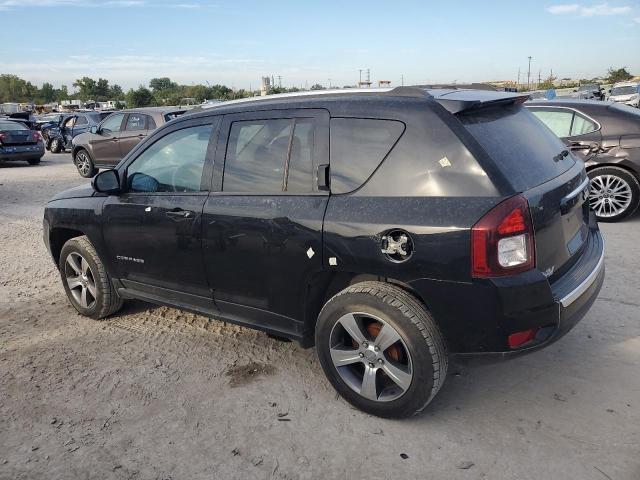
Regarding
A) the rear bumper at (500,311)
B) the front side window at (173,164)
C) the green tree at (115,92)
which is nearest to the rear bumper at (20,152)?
the front side window at (173,164)

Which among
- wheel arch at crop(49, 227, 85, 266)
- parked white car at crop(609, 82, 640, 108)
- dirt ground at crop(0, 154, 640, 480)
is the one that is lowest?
dirt ground at crop(0, 154, 640, 480)

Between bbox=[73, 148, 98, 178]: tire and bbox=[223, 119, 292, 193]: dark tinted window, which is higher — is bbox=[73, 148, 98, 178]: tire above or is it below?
below

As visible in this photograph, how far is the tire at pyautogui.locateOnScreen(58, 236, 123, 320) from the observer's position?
4.29 metres

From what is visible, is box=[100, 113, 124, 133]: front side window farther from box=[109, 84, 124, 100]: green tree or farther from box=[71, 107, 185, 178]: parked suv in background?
box=[109, 84, 124, 100]: green tree

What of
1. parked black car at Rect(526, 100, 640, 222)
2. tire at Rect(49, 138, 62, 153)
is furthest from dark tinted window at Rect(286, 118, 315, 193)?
tire at Rect(49, 138, 62, 153)

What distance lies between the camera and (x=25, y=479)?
2.57m

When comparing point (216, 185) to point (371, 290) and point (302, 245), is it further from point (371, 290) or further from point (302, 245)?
point (371, 290)

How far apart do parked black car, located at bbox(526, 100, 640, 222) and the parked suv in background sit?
8.49 meters

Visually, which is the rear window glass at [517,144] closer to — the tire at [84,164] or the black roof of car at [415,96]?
the black roof of car at [415,96]

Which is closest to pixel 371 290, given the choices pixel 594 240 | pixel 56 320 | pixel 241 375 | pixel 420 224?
pixel 420 224

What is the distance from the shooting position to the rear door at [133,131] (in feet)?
40.8

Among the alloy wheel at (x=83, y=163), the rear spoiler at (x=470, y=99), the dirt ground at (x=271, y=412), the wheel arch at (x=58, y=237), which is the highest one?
the rear spoiler at (x=470, y=99)

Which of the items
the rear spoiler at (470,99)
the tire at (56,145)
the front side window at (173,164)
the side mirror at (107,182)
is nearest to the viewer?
the rear spoiler at (470,99)

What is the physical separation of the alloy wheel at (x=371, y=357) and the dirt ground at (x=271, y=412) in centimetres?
19
